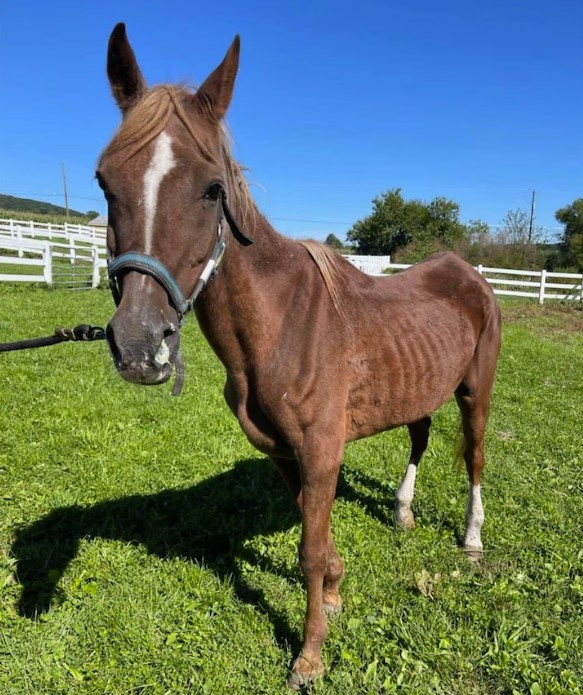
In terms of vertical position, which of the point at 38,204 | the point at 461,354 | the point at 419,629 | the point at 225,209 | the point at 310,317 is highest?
the point at 38,204

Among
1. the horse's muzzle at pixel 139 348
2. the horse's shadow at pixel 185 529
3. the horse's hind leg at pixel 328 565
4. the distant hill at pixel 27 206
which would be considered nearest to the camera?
the horse's muzzle at pixel 139 348

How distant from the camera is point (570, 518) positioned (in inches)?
144

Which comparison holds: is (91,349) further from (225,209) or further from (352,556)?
(225,209)

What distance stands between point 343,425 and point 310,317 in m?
0.56

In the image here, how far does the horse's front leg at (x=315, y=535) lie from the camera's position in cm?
220

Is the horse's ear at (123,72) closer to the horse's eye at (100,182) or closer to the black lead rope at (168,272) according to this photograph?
the horse's eye at (100,182)

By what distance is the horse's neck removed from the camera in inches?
80.2

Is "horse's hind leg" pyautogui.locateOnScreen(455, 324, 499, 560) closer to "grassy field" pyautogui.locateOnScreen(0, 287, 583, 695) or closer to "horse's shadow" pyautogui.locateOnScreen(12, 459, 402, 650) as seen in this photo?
"grassy field" pyautogui.locateOnScreen(0, 287, 583, 695)

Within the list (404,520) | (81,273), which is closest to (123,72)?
(404,520)

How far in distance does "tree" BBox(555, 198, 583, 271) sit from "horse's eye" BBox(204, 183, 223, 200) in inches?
1204

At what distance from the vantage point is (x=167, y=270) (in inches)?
61.1

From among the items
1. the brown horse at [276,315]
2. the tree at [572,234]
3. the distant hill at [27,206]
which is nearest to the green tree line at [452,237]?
the tree at [572,234]

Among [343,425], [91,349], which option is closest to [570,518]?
[343,425]

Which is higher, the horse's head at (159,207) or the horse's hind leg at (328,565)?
the horse's head at (159,207)
